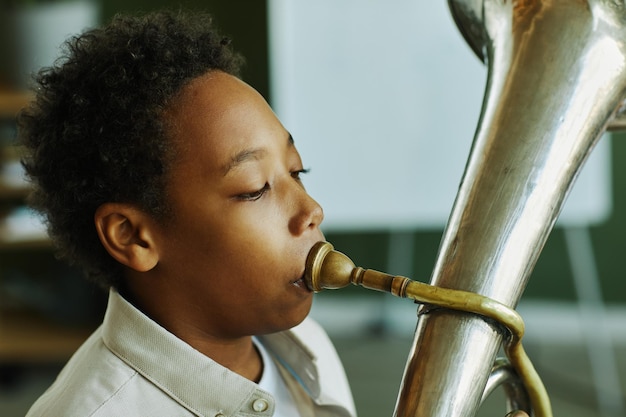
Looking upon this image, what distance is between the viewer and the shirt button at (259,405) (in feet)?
2.26

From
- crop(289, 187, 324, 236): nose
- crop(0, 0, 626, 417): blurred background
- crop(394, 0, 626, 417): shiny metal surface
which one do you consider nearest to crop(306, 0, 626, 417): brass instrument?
crop(394, 0, 626, 417): shiny metal surface

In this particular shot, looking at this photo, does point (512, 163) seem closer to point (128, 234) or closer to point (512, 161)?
point (512, 161)

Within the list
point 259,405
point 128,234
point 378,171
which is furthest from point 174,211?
point 378,171

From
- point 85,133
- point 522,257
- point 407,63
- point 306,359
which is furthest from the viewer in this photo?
point 407,63

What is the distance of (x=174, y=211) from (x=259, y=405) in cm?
17

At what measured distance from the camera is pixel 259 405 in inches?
27.1

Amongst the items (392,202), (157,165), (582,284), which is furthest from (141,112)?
(582,284)

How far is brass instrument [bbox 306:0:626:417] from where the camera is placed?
0.55m

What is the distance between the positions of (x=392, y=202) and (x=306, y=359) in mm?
2103

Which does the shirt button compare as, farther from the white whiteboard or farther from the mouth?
the white whiteboard

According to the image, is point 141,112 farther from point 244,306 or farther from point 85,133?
point 244,306

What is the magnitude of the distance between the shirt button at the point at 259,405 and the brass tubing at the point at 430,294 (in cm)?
11

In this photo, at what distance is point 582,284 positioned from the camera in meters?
2.95

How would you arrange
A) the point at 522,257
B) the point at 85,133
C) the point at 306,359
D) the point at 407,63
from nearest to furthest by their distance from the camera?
the point at 522,257, the point at 85,133, the point at 306,359, the point at 407,63
